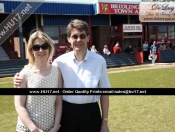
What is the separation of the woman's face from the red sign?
17566 millimetres

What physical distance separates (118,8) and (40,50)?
61.3 feet

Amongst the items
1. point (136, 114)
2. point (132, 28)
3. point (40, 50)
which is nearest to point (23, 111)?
point (40, 50)

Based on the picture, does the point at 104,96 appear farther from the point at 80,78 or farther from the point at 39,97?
the point at 39,97

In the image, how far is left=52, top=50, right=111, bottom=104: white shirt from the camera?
2125 mm

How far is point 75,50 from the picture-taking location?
2160 millimetres

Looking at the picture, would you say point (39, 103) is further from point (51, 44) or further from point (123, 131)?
point (123, 131)

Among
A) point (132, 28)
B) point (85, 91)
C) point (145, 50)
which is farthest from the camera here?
point (132, 28)

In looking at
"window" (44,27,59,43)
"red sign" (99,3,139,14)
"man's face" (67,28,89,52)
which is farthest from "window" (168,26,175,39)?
"man's face" (67,28,89,52)

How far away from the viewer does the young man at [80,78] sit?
2.12 metres

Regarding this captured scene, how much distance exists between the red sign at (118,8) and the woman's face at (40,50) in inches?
692

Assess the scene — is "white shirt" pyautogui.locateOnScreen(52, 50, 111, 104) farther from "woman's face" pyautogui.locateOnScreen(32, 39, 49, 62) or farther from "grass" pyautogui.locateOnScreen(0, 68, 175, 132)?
"grass" pyautogui.locateOnScreen(0, 68, 175, 132)

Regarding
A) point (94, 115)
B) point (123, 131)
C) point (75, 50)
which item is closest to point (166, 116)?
point (123, 131)

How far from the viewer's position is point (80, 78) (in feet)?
6.97

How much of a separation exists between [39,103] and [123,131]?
2229 mm
